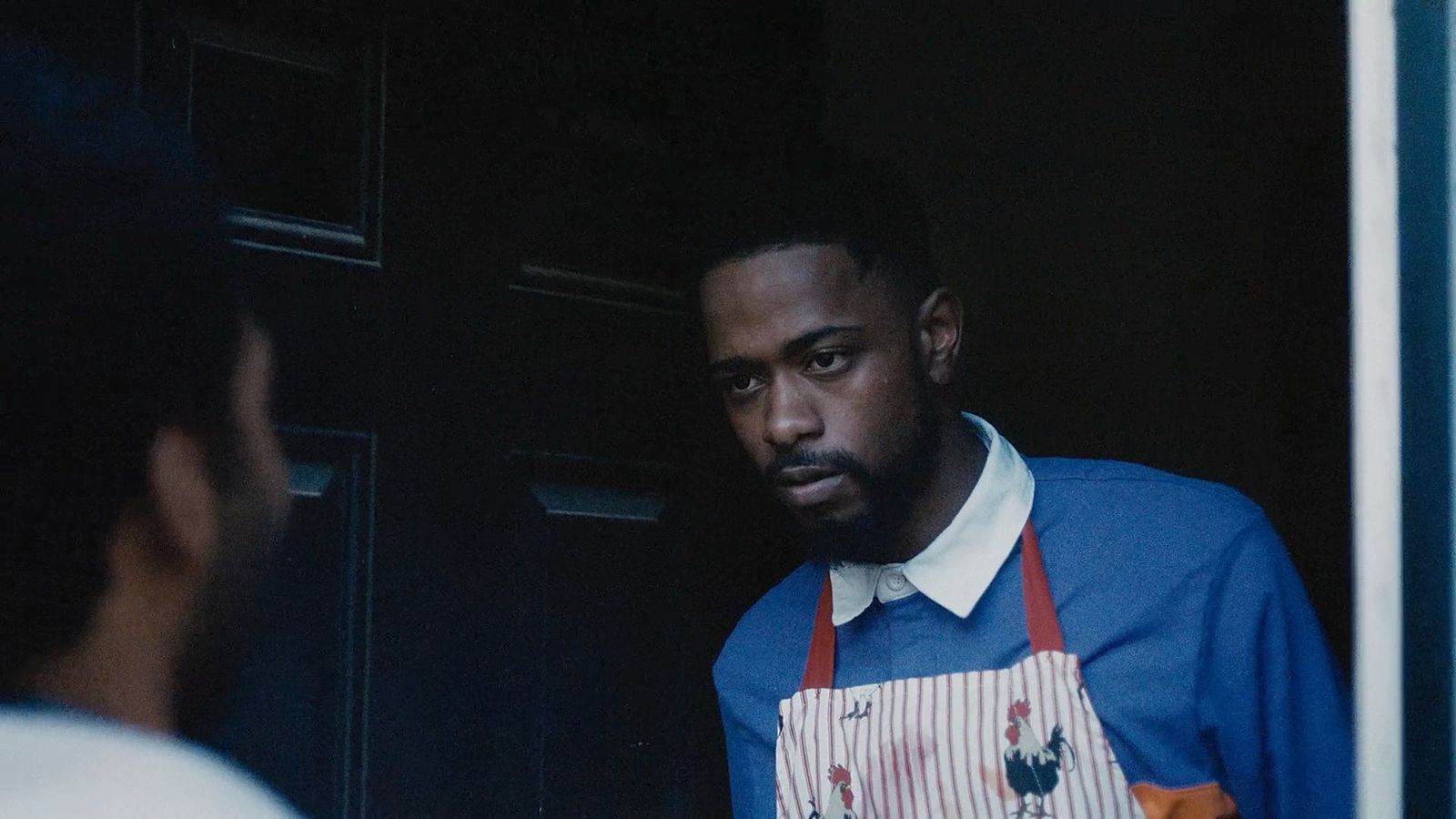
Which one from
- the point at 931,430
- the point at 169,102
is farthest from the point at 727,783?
the point at 169,102

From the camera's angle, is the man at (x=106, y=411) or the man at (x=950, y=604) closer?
the man at (x=106, y=411)

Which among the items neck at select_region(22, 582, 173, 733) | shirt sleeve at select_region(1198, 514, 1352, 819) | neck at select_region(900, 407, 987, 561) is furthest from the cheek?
neck at select_region(22, 582, 173, 733)

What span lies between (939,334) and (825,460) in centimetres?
29

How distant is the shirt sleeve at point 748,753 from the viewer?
188cm

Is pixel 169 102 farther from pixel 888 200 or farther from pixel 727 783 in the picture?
pixel 727 783

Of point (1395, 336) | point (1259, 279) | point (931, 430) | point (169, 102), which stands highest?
point (1259, 279)

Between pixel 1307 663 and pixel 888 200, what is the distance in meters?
0.88

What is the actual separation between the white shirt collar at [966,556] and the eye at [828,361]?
24 centimetres

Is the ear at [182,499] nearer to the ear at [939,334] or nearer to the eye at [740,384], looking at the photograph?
the eye at [740,384]

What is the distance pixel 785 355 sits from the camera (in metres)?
1.81

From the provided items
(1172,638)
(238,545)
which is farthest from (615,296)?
(238,545)

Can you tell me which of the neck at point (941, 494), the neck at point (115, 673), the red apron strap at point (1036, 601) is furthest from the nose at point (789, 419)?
the neck at point (115, 673)

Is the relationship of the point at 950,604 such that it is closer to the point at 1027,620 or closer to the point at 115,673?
the point at 1027,620

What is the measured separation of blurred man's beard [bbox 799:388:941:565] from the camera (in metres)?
1.78
